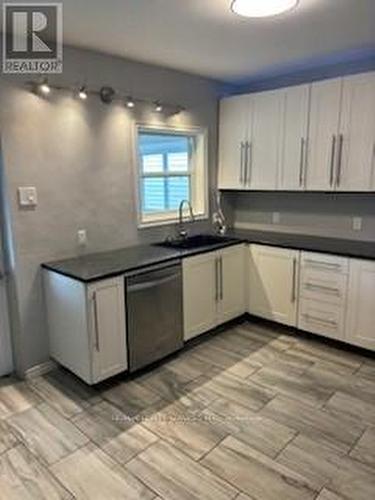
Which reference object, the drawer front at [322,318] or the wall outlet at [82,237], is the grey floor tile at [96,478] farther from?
the drawer front at [322,318]

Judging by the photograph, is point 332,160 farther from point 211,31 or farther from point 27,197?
point 27,197

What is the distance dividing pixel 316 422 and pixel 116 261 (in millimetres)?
1774

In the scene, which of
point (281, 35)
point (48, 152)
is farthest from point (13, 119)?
point (281, 35)

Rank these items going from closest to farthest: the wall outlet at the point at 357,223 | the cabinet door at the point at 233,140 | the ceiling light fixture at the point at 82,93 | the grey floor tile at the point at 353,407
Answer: the grey floor tile at the point at 353,407 < the ceiling light fixture at the point at 82,93 < the wall outlet at the point at 357,223 < the cabinet door at the point at 233,140

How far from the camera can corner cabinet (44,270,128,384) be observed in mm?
2561

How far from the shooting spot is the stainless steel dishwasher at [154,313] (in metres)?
2.79

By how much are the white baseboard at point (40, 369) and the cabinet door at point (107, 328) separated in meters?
0.60

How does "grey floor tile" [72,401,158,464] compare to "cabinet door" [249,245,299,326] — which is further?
"cabinet door" [249,245,299,326]

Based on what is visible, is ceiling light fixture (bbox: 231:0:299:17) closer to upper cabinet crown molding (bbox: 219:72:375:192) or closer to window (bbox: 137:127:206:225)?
upper cabinet crown molding (bbox: 219:72:375:192)

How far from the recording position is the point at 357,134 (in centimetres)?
315

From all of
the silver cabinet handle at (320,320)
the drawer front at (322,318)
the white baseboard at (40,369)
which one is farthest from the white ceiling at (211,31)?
the white baseboard at (40,369)

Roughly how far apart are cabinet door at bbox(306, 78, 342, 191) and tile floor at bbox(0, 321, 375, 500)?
156 centimetres

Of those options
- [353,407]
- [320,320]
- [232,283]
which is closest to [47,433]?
[353,407]

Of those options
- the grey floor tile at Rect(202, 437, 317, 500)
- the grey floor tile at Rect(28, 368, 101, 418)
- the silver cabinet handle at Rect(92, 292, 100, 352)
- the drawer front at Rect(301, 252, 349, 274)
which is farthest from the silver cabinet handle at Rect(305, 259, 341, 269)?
the grey floor tile at Rect(28, 368, 101, 418)
